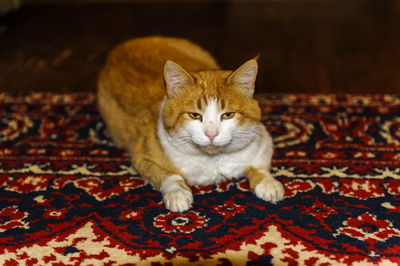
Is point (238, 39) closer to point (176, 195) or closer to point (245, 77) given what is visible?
point (245, 77)

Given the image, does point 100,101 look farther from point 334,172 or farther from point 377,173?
point 377,173

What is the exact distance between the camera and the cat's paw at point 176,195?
173cm

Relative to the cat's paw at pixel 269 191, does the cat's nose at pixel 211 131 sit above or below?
above

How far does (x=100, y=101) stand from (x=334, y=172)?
3.62 ft

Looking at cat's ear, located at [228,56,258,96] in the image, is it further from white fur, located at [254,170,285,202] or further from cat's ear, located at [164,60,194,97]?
white fur, located at [254,170,285,202]

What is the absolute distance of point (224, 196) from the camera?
72.9 inches

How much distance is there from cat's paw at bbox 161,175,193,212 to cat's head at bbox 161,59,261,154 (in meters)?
0.13

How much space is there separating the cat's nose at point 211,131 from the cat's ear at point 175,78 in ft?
0.59

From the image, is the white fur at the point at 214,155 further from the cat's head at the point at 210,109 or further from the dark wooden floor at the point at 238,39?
the dark wooden floor at the point at 238,39

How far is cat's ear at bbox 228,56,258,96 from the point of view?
65.1 inches

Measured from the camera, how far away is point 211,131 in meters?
1.62

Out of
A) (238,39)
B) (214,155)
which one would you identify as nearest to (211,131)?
(214,155)

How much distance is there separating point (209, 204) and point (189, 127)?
31cm

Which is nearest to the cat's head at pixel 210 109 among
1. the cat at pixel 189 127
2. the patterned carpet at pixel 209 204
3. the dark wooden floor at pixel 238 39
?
the cat at pixel 189 127
